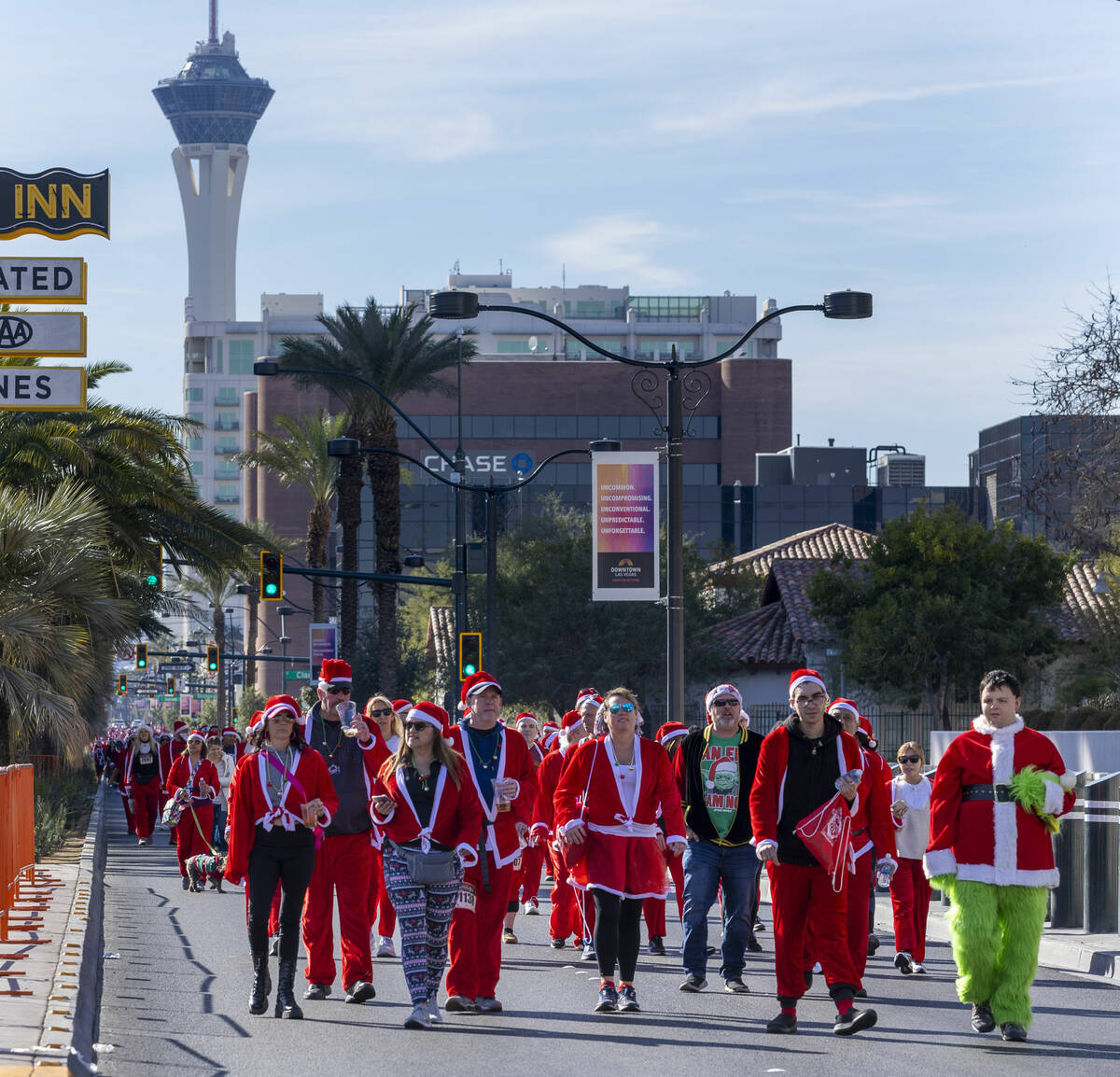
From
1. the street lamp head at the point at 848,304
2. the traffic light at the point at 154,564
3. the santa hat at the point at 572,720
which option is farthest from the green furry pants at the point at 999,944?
the traffic light at the point at 154,564

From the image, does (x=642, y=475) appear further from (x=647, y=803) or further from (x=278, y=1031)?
(x=278, y=1031)

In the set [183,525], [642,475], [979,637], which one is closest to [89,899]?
[642,475]

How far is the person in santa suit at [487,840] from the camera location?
11.3 meters

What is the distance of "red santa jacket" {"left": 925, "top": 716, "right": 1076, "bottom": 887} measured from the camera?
10.2 metres

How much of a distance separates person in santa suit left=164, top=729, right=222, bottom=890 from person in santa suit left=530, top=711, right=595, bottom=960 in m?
7.52

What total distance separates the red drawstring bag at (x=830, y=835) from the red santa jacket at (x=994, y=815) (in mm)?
524

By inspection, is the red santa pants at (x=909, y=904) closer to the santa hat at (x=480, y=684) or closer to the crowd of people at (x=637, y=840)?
the crowd of people at (x=637, y=840)

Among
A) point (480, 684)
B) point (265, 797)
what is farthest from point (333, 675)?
Result: point (265, 797)

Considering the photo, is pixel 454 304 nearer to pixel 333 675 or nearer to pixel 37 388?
pixel 37 388

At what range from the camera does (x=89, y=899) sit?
18.0 metres

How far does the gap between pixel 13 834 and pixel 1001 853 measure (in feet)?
25.1

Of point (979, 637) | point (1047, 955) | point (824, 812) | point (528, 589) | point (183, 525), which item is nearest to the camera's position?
point (824, 812)

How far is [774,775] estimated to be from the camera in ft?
34.0

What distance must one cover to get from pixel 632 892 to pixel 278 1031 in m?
2.19
